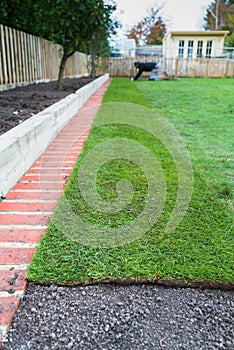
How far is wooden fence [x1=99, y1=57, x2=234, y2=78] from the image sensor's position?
61.8ft

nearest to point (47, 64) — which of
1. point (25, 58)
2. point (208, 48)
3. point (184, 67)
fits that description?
point (25, 58)

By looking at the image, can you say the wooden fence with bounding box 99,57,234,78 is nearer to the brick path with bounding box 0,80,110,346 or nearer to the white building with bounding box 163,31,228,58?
the white building with bounding box 163,31,228,58

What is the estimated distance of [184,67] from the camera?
750 inches

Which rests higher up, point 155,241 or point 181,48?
point 181,48

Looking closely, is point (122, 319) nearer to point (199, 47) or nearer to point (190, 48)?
point (190, 48)

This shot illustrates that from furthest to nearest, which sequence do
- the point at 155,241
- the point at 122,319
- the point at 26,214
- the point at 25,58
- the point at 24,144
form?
the point at 25,58
the point at 24,144
the point at 26,214
the point at 155,241
the point at 122,319

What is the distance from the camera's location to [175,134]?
4.26 meters

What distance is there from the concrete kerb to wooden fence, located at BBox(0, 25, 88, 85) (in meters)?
3.19

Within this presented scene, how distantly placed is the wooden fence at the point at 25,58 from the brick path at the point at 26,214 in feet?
12.8

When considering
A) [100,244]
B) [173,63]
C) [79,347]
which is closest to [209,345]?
[79,347]

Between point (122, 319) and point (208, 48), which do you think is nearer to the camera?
point (122, 319)

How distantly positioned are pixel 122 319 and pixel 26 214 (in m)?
1.01

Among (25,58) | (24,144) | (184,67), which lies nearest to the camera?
(24,144)

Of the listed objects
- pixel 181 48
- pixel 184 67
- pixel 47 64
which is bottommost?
pixel 47 64
